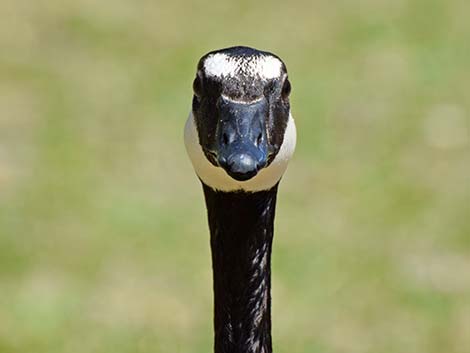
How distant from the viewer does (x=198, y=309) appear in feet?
17.8

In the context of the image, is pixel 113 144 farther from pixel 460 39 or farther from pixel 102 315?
pixel 460 39

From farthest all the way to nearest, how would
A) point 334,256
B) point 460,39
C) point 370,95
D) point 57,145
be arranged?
1. point 460,39
2. point 370,95
3. point 57,145
4. point 334,256

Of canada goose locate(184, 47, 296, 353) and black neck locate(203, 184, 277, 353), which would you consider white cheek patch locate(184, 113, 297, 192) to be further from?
black neck locate(203, 184, 277, 353)

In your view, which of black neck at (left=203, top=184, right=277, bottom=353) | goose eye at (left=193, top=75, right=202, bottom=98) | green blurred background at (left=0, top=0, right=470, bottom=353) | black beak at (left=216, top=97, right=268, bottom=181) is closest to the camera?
black beak at (left=216, top=97, right=268, bottom=181)

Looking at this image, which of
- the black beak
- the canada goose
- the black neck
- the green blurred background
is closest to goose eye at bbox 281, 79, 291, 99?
the canada goose

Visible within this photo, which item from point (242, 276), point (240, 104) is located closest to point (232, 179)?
point (240, 104)

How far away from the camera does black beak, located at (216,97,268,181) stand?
2801 millimetres

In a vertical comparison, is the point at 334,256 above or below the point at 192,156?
above

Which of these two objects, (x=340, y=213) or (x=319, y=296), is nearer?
(x=319, y=296)

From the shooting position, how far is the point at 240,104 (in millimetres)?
3070

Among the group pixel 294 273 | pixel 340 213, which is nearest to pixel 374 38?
pixel 340 213

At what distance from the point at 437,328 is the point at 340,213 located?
939 millimetres

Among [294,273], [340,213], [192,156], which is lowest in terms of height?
[192,156]

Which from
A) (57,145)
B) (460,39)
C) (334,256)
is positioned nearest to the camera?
(334,256)
